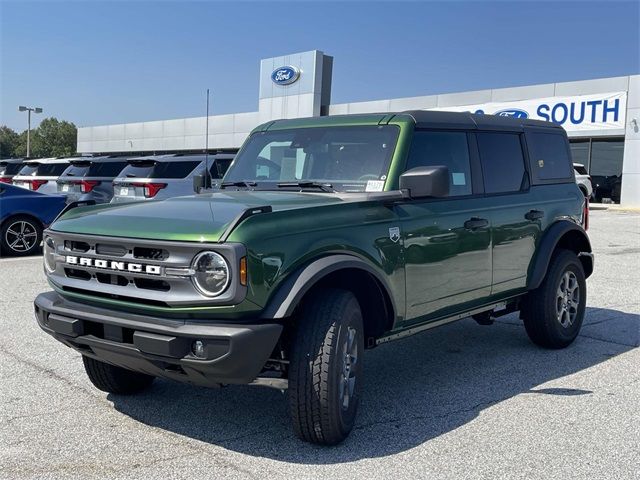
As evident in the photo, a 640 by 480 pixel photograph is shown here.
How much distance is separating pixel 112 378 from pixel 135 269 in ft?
4.24

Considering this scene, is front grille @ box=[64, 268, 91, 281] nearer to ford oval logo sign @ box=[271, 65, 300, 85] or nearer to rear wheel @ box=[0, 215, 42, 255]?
rear wheel @ box=[0, 215, 42, 255]

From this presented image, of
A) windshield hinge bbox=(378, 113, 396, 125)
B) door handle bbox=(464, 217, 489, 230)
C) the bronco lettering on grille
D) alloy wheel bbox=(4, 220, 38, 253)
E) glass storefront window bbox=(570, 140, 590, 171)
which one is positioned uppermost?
glass storefront window bbox=(570, 140, 590, 171)

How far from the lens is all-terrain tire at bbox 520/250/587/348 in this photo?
611 centimetres

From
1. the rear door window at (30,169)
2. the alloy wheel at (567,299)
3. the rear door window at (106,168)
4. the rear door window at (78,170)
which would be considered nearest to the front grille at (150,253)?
the alloy wheel at (567,299)

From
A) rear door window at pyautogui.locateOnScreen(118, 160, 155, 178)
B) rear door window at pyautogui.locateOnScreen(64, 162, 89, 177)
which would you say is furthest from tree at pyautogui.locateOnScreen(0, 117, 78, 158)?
rear door window at pyautogui.locateOnScreen(118, 160, 155, 178)

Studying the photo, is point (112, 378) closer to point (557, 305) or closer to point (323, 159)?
point (323, 159)

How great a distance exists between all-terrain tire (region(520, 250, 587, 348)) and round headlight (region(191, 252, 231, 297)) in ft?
11.4

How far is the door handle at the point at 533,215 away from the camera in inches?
231

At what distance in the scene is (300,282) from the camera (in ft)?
12.4

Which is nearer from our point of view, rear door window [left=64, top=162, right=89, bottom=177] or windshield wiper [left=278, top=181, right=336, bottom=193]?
windshield wiper [left=278, top=181, right=336, bottom=193]

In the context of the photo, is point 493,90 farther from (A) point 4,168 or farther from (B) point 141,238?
(B) point 141,238

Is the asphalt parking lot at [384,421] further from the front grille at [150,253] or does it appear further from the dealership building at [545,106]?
the dealership building at [545,106]

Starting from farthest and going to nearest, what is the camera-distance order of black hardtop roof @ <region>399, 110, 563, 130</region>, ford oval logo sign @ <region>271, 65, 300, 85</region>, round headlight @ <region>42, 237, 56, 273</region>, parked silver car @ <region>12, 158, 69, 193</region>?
ford oval logo sign @ <region>271, 65, 300, 85</region> < parked silver car @ <region>12, 158, 69, 193</region> < black hardtop roof @ <region>399, 110, 563, 130</region> < round headlight @ <region>42, 237, 56, 273</region>

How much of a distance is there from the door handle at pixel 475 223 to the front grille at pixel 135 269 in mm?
2152
